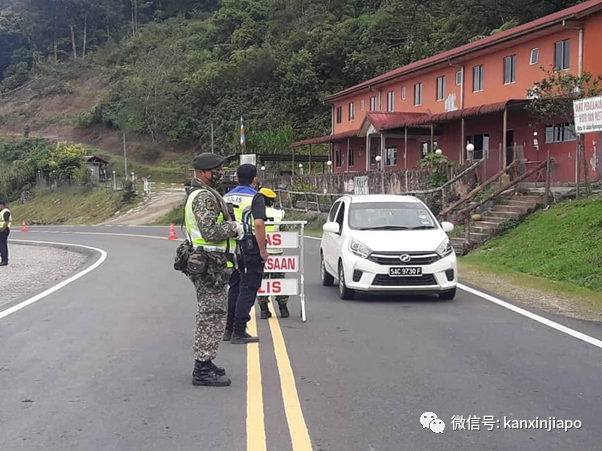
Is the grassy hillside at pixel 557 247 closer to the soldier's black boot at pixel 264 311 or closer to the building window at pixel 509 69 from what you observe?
the soldier's black boot at pixel 264 311

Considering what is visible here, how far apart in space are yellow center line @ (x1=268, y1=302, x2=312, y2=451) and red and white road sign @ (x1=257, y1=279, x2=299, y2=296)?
3.23ft

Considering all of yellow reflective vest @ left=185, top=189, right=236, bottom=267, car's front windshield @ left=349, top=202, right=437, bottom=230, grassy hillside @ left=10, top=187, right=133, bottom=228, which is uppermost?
yellow reflective vest @ left=185, top=189, right=236, bottom=267

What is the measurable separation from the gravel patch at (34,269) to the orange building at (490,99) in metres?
14.9

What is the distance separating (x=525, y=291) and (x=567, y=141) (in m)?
15.8

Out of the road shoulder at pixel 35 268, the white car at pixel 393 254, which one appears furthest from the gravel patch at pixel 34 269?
the white car at pixel 393 254

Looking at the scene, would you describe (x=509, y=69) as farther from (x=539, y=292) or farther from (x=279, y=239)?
(x=279, y=239)

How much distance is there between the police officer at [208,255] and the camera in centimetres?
568

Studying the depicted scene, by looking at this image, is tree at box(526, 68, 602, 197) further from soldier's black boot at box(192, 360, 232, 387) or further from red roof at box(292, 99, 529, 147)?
soldier's black boot at box(192, 360, 232, 387)

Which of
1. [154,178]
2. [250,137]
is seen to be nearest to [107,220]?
[250,137]

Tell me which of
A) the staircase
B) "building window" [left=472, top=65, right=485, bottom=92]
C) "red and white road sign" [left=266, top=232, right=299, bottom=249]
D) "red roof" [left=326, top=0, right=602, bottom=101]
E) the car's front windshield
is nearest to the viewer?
"red and white road sign" [left=266, top=232, right=299, bottom=249]

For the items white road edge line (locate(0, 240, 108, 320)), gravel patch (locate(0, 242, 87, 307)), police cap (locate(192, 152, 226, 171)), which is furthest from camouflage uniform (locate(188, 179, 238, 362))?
gravel patch (locate(0, 242, 87, 307))

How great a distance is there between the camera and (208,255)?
5.69 meters

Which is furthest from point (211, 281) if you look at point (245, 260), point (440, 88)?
point (440, 88)

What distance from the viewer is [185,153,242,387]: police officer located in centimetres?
568
